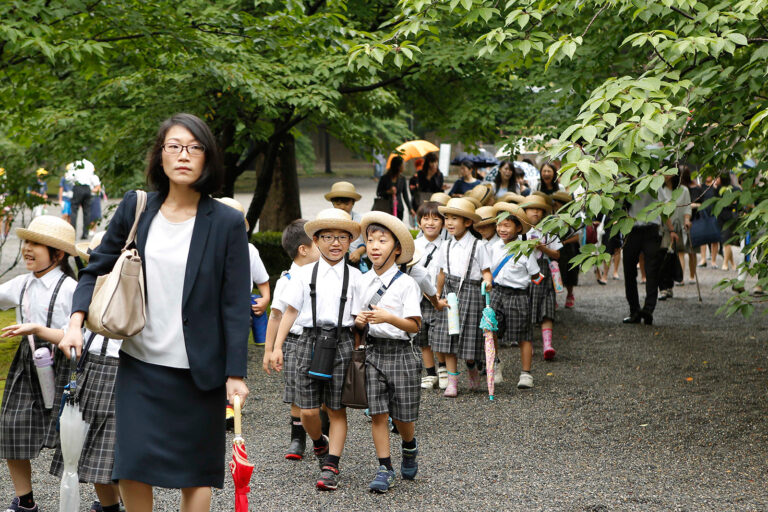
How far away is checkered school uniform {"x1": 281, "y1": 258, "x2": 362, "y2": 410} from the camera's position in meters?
5.64

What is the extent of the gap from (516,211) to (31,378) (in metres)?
3.24

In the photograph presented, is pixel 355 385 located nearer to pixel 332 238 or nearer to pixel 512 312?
pixel 332 238

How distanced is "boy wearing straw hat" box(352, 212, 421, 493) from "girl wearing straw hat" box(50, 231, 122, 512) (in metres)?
1.43

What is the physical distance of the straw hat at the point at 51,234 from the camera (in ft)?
16.4

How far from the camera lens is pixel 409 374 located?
225 inches

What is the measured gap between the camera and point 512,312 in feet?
28.6

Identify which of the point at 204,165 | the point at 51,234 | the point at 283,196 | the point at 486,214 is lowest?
the point at 51,234

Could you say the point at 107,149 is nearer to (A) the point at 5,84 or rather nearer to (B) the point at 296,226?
(A) the point at 5,84

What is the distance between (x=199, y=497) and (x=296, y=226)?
3.13 metres

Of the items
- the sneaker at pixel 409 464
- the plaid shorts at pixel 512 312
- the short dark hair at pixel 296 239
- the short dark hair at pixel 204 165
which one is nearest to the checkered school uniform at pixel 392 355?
the sneaker at pixel 409 464

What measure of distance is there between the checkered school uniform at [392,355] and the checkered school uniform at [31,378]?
1.67 meters

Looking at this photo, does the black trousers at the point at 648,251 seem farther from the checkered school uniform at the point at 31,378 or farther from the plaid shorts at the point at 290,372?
the checkered school uniform at the point at 31,378

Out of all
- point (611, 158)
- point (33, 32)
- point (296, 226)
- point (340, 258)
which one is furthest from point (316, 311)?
point (33, 32)

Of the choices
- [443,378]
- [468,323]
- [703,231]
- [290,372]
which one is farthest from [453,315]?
[703,231]
